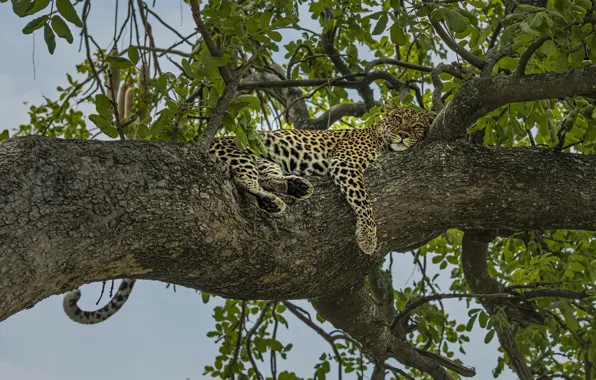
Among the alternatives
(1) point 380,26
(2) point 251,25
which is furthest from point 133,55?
(1) point 380,26

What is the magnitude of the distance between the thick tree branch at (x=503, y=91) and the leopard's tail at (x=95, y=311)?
208 cm

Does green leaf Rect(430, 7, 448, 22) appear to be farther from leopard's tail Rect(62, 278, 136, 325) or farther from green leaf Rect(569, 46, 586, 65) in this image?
leopard's tail Rect(62, 278, 136, 325)

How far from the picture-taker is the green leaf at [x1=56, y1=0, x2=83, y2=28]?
3312 mm

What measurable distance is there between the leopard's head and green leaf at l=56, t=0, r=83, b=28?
9.23ft

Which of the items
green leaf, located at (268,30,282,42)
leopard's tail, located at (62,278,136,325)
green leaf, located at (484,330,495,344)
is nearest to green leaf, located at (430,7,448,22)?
green leaf, located at (268,30,282,42)

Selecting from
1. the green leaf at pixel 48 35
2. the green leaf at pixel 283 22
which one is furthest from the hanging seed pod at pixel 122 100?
the green leaf at pixel 48 35

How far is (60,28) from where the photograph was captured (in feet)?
11.3

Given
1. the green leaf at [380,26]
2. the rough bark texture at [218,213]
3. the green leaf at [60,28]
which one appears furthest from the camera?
the green leaf at [380,26]

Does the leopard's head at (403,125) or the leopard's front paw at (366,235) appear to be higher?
the leopard's head at (403,125)

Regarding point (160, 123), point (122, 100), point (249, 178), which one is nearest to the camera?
point (160, 123)

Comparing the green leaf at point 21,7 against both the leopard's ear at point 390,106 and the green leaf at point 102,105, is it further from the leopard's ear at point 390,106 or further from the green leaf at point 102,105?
the leopard's ear at point 390,106

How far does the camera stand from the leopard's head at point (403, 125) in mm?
5660

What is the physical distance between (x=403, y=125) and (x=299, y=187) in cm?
173

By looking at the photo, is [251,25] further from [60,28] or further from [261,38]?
[60,28]
